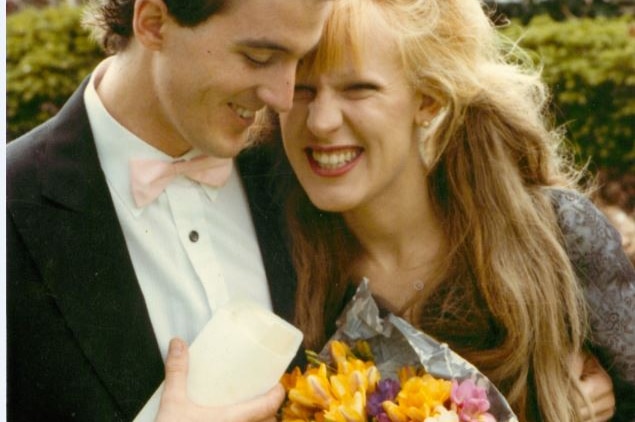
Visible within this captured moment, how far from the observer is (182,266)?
2189 mm

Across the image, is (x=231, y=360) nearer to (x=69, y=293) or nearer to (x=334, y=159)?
(x=69, y=293)

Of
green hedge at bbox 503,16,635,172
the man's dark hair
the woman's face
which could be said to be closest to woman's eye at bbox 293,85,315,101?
the woman's face

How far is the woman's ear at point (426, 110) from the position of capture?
2363 mm

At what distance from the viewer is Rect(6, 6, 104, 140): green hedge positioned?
11.0 feet

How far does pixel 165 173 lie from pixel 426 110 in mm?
598

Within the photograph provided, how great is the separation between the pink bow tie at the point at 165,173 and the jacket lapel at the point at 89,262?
7 centimetres

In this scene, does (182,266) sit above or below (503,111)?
below

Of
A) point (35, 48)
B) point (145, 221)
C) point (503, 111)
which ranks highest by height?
point (503, 111)

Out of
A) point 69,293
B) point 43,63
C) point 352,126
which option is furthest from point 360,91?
point 43,63

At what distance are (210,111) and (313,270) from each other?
46cm

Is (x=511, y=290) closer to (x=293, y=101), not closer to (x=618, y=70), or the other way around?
(x=293, y=101)

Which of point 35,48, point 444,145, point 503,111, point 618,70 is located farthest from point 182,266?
point 618,70

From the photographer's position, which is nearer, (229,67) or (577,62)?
(229,67)

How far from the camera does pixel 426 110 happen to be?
2385 mm
